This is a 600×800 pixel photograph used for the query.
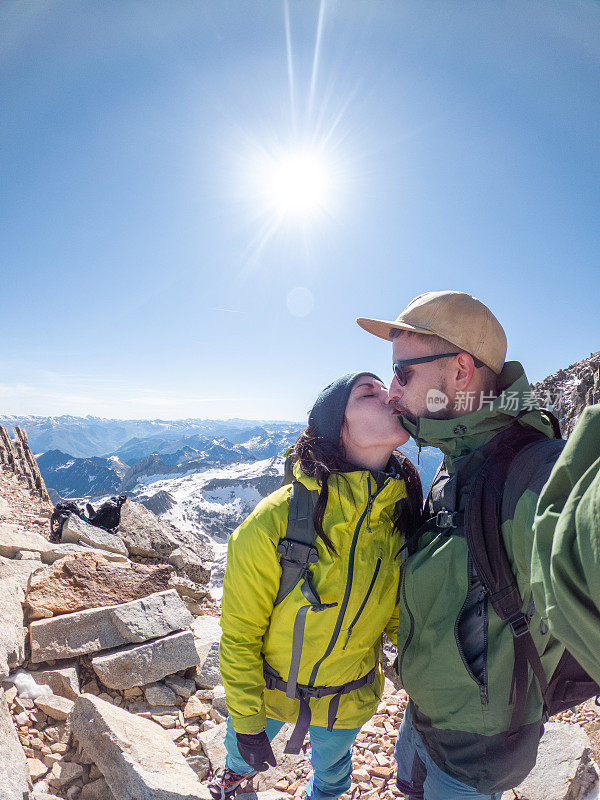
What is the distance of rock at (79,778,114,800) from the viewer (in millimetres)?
3129

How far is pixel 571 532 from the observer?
39.5 inches

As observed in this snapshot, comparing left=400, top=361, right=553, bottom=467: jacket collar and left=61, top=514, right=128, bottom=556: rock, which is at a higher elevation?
left=400, top=361, right=553, bottom=467: jacket collar

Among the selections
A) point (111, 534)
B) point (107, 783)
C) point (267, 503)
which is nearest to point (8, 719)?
point (107, 783)

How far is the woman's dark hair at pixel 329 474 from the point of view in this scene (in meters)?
2.61


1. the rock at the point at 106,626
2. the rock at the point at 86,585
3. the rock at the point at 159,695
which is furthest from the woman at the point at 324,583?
the rock at the point at 86,585

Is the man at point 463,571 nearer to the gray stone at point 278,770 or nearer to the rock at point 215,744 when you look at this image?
the gray stone at point 278,770

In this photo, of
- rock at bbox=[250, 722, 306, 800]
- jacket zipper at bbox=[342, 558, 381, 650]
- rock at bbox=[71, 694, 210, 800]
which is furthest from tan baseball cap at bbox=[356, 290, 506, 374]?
rock at bbox=[250, 722, 306, 800]

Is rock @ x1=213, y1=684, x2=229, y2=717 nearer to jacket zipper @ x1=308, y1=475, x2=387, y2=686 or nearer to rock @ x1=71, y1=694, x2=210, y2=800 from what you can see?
rock @ x1=71, y1=694, x2=210, y2=800

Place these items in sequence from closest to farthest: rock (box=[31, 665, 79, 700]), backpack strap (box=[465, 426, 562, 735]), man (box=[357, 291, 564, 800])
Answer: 1. backpack strap (box=[465, 426, 562, 735])
2. man (box=[357, 291, 564, 800])
3. rock (box=[31, 665, 79, 700])

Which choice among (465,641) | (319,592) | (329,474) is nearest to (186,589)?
(319,592)

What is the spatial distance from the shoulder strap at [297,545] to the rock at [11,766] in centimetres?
226

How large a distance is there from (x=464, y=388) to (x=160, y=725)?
17.6 feet

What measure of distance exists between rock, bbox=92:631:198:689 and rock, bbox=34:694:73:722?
0.67m

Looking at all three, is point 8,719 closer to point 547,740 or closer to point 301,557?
point 301,557
